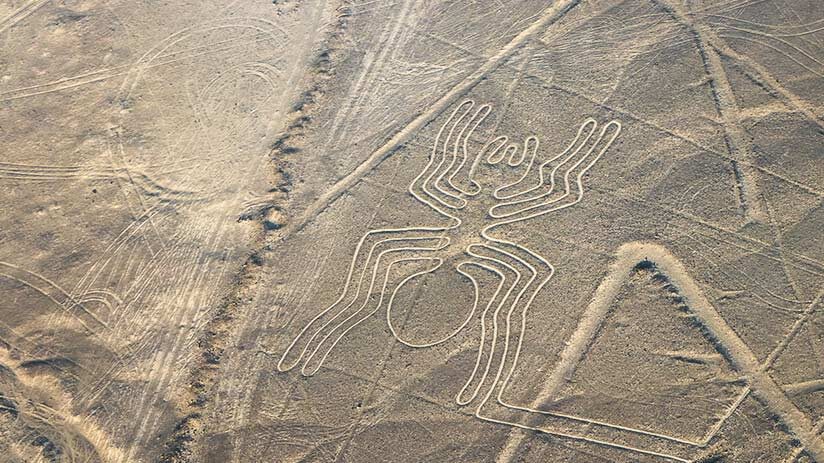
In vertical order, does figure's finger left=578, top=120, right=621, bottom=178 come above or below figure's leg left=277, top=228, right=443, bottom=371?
above

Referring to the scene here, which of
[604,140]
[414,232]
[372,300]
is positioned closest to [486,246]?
[414,232]

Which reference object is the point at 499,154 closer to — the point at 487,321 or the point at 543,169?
the point at 543,169

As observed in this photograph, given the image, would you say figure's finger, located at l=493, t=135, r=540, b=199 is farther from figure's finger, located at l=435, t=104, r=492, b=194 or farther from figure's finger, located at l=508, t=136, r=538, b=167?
figure's finger, located at l=435, t=104, r=492, b=194

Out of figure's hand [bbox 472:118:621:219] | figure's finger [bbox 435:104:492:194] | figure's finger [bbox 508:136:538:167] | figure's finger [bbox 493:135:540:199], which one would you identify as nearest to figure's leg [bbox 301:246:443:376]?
figure's finger [bbox 435:104:492:194]

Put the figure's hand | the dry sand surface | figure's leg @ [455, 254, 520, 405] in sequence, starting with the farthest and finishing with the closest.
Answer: the figure's hand < figure's leg @ [455, 254, 520, 405] < the dry sand surface

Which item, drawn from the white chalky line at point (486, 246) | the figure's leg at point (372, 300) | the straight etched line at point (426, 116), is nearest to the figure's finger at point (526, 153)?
the white chalky line at point (486, 246)

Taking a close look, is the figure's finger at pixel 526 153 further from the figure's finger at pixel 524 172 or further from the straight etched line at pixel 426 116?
A: the straight etched line at pixel 426 116
